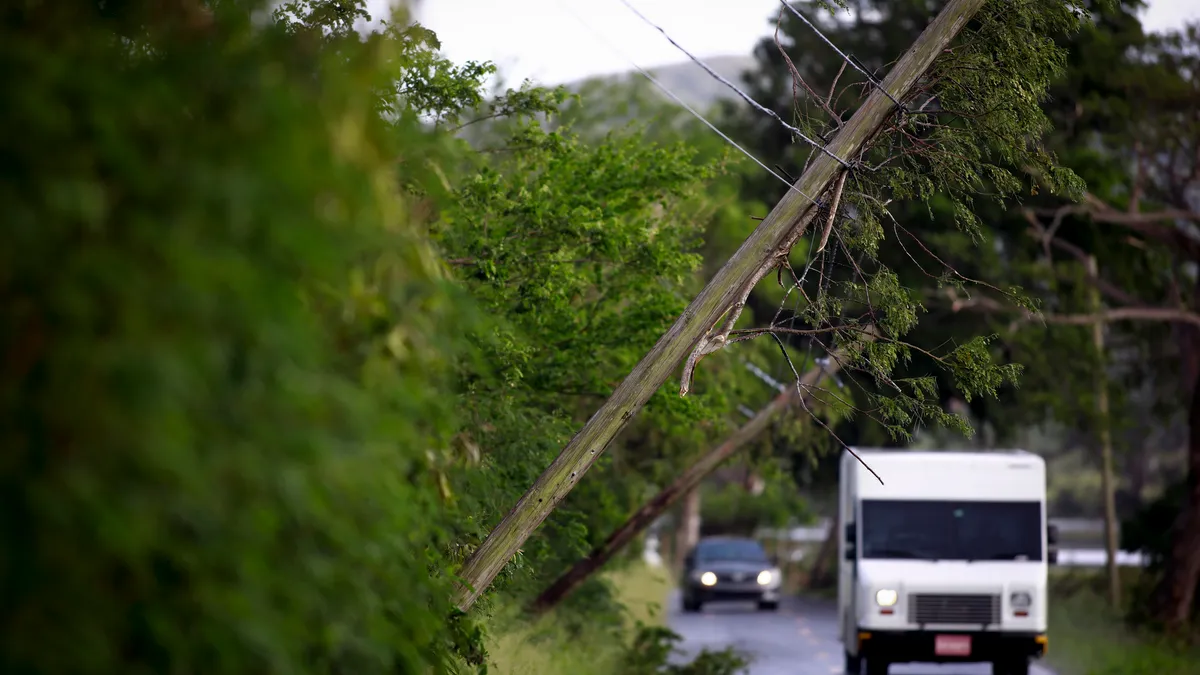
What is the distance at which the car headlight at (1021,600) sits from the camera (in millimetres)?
17891

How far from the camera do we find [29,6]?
3.85 m

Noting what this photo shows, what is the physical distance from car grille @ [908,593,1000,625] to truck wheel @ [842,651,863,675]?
1.54 m

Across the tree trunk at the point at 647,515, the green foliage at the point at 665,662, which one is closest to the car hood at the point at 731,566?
the tree trunk at the point at 647,515

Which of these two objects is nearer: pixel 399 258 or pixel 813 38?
pixel 399 258

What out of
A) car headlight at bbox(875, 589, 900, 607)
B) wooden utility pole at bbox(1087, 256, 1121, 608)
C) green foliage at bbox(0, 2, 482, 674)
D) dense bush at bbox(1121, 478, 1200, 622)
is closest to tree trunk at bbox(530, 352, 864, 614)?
car headlight at bbox(875, 589, 900, 607)

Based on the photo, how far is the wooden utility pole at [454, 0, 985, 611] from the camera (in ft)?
30.6

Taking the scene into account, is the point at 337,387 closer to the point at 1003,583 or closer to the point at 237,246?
the point at 237,246

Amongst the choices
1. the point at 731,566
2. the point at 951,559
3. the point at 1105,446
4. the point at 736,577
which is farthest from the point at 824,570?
the point at 951,559

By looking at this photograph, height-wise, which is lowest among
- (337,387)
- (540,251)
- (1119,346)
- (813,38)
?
(337,387)

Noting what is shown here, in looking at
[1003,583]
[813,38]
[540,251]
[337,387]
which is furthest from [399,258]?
[813,38]

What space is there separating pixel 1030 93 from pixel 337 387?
21.3 ft

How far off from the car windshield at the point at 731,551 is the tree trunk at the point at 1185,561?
49.1 ft

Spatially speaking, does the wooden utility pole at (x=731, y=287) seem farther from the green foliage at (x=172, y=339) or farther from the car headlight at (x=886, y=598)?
the car headlight at (x=886, y=598)

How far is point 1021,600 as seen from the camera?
17922 mm
